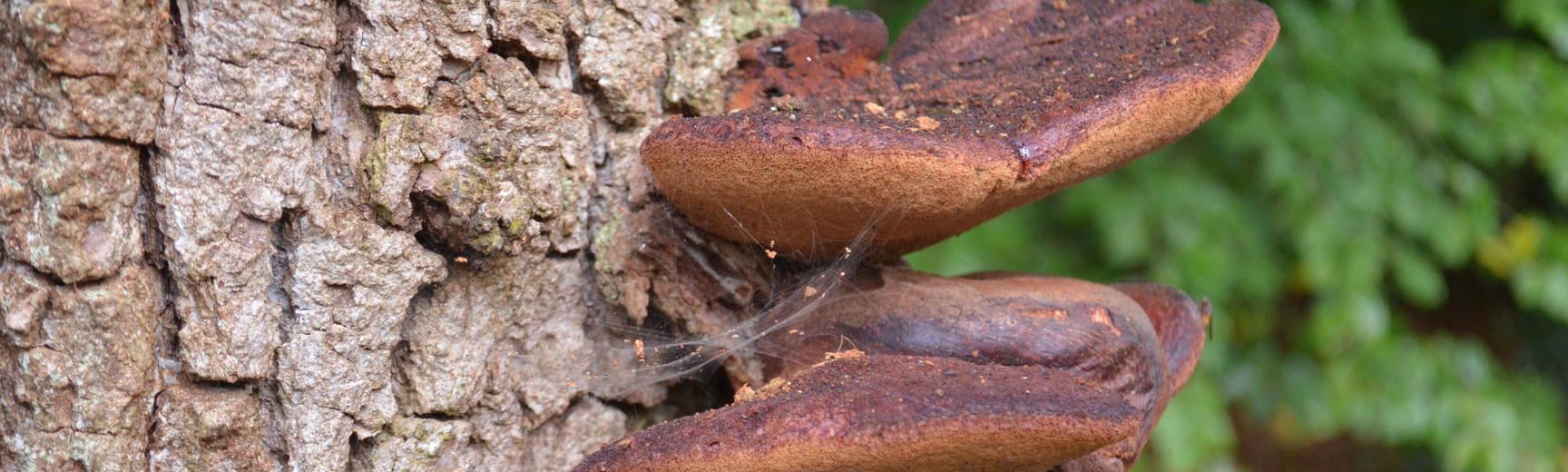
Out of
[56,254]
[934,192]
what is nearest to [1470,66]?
[934,192]

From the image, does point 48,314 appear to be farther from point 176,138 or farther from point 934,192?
point 934,192

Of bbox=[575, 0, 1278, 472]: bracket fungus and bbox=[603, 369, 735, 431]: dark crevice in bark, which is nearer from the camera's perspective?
bbox=[575, 0, 1278, 472]: bracket fungus

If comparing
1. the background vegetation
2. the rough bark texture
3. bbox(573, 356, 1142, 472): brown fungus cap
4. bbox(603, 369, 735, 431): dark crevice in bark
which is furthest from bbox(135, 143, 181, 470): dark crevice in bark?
the background vegetation

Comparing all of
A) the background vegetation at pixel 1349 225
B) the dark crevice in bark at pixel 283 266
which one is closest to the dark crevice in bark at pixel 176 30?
the dark crevice in bark at pixel 283 266

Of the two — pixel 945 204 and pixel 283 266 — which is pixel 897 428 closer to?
pixel 945 204

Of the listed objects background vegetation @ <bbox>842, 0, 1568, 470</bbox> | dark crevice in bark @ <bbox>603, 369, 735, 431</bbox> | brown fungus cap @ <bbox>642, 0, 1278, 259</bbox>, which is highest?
brown fungus cap @ <bbox>642, 0, 1278, 259</bbox>

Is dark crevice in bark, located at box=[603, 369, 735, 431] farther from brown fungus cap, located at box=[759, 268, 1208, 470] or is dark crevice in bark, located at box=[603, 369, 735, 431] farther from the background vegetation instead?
the background vegetation

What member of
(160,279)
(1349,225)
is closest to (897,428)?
(160,279)
